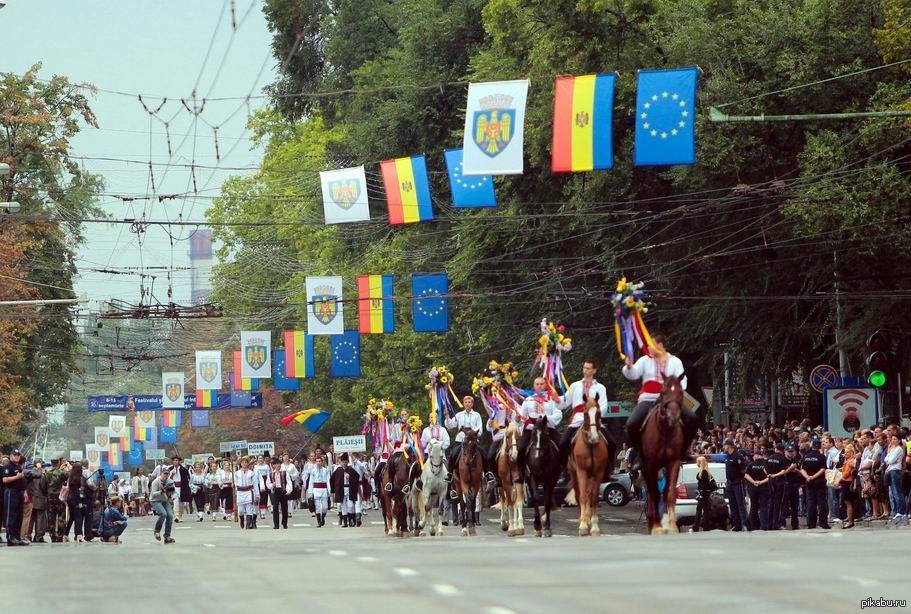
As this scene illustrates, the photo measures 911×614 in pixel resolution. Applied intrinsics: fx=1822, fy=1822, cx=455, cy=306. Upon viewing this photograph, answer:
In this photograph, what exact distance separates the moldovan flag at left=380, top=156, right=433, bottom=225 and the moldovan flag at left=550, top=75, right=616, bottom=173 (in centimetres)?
702

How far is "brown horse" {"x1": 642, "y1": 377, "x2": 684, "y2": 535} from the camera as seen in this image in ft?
72.3

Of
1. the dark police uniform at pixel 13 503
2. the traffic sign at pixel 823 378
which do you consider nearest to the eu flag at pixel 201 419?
Answer: the dark police uniform at pixel 13 503

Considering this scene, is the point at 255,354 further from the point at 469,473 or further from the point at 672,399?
the point at 672,399

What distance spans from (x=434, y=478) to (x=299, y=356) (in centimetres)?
2816

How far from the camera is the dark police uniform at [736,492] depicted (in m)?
31.4

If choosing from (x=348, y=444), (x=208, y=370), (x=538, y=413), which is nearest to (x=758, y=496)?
(x=538, y=413)

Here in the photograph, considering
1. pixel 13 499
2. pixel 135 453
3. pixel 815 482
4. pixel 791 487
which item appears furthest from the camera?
pixel 135 453

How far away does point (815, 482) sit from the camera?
30.5 meters

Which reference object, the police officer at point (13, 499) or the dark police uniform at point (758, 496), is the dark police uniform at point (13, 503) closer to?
the police officer at point (13, 499)

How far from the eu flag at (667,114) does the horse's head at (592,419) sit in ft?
31.2

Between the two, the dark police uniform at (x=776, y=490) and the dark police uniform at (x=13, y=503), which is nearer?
the dark police uniform at (x=776, y=490)

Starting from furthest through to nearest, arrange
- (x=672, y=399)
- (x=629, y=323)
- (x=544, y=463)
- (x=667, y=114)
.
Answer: (x=667, y=114) < (x=544, y=463) < (x=629, y=323) < (x=672, y=399)

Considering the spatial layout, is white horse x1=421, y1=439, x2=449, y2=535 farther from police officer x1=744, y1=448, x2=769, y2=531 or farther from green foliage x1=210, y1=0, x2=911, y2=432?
green foliage x1=210, y1=0, x2=911, y2=432

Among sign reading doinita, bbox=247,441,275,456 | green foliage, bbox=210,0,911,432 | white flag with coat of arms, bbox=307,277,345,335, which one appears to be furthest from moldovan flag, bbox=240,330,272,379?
sign reading doinita, bbox=247,441,275,456
